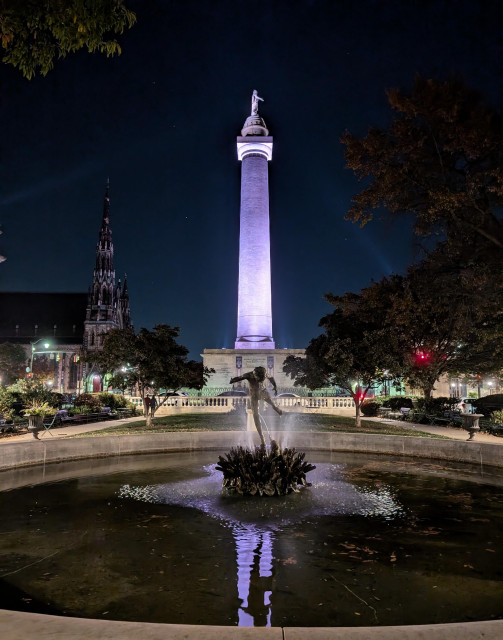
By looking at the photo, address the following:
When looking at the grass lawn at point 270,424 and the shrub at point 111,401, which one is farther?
the shrub at point 111,401

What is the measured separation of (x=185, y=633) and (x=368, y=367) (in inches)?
957

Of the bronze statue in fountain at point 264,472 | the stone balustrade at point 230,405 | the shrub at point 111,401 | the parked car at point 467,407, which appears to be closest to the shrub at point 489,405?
the parked car at point 467,407

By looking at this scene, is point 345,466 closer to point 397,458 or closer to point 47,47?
point 397,458

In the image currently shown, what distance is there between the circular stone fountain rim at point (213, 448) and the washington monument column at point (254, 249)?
3707cm

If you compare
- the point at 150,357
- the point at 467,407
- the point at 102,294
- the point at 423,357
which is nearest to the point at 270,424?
the point at 150,357

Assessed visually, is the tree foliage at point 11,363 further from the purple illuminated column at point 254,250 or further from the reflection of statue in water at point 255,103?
the reflection of statue in water at point 255,103

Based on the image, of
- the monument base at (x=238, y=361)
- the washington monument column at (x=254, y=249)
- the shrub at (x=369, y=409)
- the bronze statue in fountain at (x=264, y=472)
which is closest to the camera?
the bronze statue in fountain at (x=264, y=472)

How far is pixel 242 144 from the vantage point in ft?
206

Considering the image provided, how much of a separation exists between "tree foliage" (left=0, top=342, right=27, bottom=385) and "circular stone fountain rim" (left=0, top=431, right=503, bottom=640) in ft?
178

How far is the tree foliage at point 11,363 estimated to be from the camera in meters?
68.6

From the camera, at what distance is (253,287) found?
57.9m

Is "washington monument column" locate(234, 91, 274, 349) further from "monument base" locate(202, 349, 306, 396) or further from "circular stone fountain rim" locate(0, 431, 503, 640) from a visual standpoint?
"circular stone fountain rim" locate(0, 431, 503, 640)

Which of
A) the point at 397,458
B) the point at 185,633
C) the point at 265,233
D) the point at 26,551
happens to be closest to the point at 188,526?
the point at 26,551

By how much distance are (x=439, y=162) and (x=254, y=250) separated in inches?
1733
